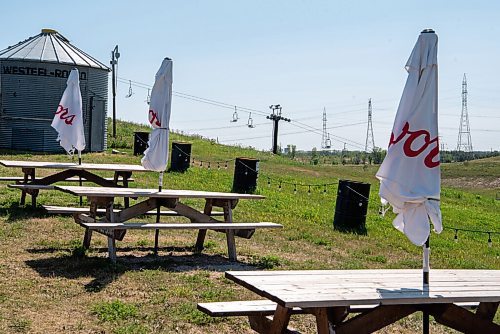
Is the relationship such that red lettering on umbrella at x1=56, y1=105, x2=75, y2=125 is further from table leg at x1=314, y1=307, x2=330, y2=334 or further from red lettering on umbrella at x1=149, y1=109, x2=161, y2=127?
table leg at x1=314, y1=307, x2=330, y2=334

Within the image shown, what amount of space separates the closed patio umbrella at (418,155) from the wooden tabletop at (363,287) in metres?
0.26

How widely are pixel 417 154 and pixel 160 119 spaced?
569 cm

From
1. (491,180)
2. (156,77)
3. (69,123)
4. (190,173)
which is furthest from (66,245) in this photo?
(491,180)

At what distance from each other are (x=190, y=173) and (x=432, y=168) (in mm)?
16122

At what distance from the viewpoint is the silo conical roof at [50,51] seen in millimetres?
28322

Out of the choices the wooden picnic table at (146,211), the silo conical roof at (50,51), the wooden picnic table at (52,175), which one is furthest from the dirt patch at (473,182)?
the wooden picnic table at (146,211)

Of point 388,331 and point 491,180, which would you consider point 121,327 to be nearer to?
point 388,331

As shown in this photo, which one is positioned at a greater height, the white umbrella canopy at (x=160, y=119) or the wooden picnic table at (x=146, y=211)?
the white umbrella canopy at (x=160, y=119)

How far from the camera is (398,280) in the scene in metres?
5.46

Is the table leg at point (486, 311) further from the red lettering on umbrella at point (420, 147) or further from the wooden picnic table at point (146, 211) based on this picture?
the wooden picnic table at point (146, 211)

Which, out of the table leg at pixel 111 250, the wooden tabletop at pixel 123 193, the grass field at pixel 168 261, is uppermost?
the wooden tabletop at pixel 123 193

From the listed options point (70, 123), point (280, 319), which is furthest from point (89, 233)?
point (280, 319)

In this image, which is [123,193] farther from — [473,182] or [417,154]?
[473,182]

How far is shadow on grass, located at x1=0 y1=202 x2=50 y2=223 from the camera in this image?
11.9 metres
